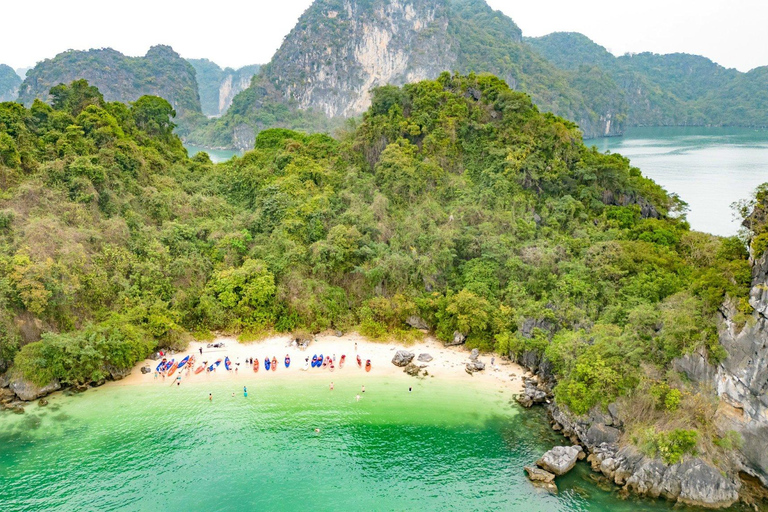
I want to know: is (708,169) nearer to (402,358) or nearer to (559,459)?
(402,358)

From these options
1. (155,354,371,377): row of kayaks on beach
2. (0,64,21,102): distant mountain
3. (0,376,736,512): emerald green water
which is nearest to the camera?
(0,376,736,512): emerald green water

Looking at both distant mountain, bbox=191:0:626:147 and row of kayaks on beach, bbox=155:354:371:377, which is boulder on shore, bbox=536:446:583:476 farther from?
distant mountain, bbox=191:0:626:147

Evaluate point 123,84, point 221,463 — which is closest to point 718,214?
point 221,463

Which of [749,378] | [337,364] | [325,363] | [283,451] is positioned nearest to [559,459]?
[749,378]

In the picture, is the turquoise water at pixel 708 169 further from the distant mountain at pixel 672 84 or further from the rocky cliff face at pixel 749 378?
the distant mountain at pixel 672 84

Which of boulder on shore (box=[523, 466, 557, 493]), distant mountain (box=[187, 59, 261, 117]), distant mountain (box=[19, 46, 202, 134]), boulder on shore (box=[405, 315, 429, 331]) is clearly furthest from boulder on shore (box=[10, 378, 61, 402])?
distant mountain (box=[187, 59, 261, 117])

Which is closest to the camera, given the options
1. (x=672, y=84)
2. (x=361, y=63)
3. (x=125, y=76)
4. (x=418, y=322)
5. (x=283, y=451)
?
(x=283, y=451)
